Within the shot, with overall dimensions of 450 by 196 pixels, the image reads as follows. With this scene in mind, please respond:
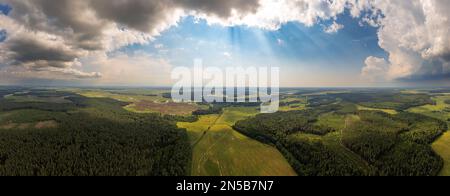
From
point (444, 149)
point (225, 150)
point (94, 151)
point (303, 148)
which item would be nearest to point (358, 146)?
point (303, 148)

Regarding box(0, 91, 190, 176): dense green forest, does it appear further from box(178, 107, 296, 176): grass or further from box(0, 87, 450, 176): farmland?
box(178, 107, 296, 176): grass

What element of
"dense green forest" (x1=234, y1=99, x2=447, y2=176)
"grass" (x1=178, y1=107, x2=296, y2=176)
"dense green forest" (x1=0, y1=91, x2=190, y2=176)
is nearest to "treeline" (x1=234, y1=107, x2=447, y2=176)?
"dense green forest" (x1=234, y1=99, x2=447, y2=176)

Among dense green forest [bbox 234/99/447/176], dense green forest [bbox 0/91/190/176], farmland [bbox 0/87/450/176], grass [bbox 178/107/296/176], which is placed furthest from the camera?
dense green forest [bbox 0/91/190/176]

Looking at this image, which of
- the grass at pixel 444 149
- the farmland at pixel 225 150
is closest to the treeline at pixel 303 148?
the farmland at pixel 225 150
